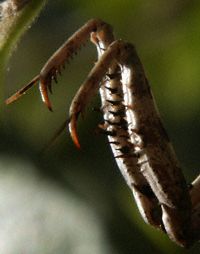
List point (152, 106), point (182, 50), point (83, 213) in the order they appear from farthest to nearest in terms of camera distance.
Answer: point (83, 213) → point (182, 50) → point (152, 106)

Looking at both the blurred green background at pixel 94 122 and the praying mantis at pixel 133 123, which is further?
the blurred green background at pixel 94 122

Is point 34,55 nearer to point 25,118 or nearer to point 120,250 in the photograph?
point 25,118

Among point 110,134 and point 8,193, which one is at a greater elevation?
point 110,134

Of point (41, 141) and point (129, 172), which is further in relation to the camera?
point (41, 141)

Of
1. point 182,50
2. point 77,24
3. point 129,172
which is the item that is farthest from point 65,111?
point 129,172

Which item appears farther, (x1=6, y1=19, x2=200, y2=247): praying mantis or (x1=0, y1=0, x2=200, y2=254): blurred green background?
(x1=0, y1=0, x2=200, y2=254): blurred green background
